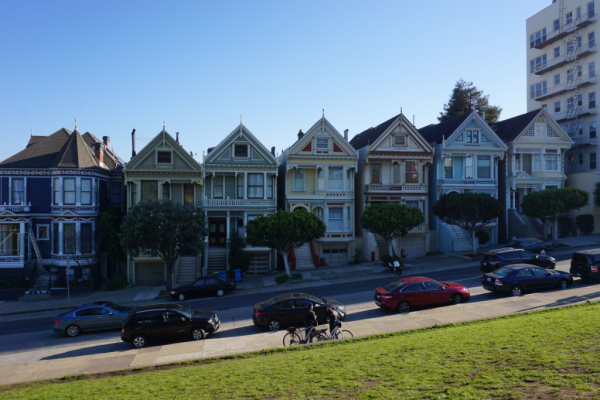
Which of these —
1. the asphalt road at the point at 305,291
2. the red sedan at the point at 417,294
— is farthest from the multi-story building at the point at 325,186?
the red sedan at the point at 417,294

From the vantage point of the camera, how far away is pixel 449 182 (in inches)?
1495

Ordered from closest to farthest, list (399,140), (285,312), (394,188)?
1. (285,312)
2. (394,188)
3. (399,140)

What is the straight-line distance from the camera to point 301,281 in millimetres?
29469

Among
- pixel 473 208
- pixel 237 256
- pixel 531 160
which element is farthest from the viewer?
pixel 531 160

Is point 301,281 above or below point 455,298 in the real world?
below

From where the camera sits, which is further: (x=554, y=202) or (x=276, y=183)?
(x=276, y=183)

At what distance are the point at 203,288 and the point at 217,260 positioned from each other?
764cm

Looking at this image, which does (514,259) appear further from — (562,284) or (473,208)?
(473,208)

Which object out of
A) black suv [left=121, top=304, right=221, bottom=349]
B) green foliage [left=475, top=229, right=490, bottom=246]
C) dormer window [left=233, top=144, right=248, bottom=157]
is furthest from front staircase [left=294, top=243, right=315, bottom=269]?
black suv [left=121, top=304, right=221, bottom=349]

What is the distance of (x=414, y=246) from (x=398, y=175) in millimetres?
6621

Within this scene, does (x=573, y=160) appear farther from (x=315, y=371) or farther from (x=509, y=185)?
(x=315, y=371)

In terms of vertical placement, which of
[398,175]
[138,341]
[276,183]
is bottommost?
[138,341]

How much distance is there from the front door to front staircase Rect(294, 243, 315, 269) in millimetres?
6441

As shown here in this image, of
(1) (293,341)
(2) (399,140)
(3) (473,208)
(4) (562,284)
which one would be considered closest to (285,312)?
(1) (293,341)
